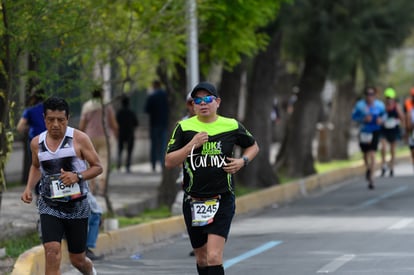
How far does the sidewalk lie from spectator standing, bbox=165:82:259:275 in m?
4.79

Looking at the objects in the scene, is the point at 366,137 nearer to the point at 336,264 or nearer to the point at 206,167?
the point at 336,264

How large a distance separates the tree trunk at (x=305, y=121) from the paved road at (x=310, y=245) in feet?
19.4

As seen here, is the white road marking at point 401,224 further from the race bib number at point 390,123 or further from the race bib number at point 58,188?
the race bib number at point 390,123

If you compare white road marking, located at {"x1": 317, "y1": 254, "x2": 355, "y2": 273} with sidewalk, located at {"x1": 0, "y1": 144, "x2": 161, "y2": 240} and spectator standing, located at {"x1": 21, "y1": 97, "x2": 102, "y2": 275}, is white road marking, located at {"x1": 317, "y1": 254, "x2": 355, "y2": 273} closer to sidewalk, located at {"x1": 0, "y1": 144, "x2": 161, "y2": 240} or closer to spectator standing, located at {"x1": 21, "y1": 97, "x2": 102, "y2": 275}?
spectator standing, located at {"x1": 21, "y1": 97, "x2": 102, "y2": 275}

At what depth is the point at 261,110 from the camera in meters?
23.4

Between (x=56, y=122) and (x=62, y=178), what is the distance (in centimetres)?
45

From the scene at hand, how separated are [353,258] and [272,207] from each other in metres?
8.72

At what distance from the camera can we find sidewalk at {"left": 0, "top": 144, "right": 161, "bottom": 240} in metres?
14.8

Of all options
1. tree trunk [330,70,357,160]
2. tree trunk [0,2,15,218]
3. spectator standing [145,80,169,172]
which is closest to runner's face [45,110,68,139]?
tree trunk [0,2,15,218]

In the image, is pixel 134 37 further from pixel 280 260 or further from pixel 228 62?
pixel 280 260

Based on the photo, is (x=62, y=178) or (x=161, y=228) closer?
(x=62, y=178)

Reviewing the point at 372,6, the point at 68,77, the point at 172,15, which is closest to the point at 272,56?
the point at 372,6

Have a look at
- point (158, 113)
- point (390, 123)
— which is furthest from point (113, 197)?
point (390, 123)

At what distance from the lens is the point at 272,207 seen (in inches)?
826
